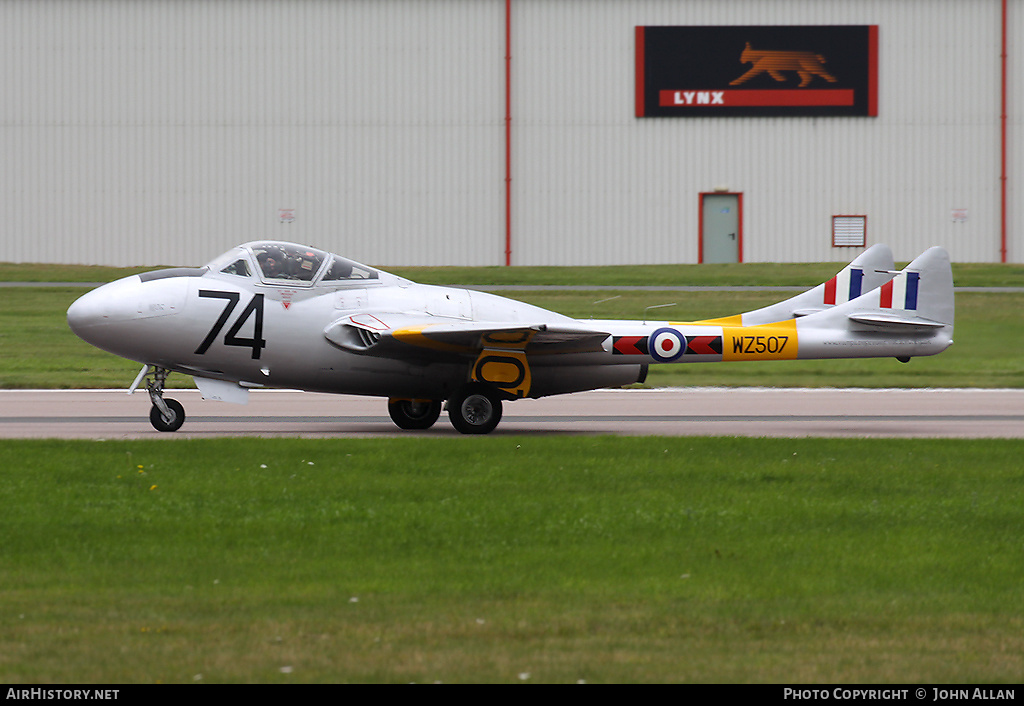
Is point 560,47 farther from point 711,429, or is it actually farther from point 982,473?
point 982,473

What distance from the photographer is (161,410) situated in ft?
50.7

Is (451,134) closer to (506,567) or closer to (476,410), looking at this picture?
(476,410)

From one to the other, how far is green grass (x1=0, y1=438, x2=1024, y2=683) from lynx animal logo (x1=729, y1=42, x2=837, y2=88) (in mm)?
29695

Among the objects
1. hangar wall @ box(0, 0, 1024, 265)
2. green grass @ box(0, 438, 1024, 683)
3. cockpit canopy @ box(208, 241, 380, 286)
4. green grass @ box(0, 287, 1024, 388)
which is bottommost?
green grass @ box(0, 438, 1024, 683)

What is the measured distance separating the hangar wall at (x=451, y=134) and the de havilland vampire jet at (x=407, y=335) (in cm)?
2340

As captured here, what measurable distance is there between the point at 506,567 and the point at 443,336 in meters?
7.72

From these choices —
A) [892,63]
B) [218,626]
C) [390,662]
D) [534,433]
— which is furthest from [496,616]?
[892,63]

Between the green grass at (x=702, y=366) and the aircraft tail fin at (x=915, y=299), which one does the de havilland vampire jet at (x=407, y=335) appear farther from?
the green grass at (x=702, y=366)

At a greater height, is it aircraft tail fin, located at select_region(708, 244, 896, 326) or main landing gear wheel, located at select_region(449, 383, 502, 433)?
aircraft tail fin, located at select_region(708, 244, 896, 326)

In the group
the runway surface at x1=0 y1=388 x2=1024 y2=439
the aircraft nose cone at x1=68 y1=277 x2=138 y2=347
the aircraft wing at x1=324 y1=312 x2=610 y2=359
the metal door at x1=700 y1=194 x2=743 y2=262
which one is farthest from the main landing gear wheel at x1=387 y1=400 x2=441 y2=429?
the metal door at x1=700 y1=194 x2=743 y2=262

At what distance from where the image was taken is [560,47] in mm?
39688

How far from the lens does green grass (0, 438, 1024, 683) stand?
19.3ft

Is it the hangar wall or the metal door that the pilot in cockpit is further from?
the metal door

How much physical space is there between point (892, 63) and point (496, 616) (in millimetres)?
37338
